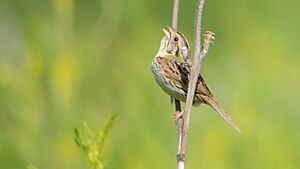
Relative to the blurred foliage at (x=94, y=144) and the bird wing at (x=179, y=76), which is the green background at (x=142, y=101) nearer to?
the bird wing at (x=179, y=76)

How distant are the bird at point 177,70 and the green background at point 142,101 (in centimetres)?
32

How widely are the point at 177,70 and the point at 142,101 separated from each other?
403mm

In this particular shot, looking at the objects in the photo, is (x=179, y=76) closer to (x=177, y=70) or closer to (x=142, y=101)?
(x=177, y=70)

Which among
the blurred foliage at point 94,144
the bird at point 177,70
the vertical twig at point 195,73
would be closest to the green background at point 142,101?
the bird at point 177,70

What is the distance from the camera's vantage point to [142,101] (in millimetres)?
4348

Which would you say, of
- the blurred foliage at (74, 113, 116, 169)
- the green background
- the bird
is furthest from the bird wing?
the blurred foliage at (74, 113, 116, 169)

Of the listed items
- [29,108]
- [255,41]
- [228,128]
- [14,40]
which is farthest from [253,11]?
[14,40]

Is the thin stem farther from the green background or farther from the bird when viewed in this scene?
the green background

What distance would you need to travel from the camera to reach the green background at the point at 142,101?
425 centimetres

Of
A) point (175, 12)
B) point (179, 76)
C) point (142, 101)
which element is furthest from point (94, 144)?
point (142, 101)

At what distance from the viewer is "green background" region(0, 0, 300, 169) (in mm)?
4250

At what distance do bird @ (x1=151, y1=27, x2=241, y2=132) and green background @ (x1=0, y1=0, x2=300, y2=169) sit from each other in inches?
12.4

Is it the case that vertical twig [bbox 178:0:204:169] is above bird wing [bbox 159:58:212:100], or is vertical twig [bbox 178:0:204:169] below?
below

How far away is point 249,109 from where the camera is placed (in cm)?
433
